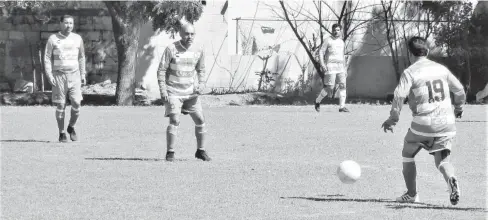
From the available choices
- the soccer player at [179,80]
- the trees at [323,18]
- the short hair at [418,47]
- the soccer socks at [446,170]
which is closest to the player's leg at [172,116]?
the soccer player at [179,80]

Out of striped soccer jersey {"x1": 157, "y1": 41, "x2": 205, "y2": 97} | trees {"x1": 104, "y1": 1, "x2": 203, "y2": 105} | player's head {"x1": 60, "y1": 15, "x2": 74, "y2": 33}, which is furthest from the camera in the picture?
trees {"x1": 104, "y1": 1, "x2": 203, "y2": 105}

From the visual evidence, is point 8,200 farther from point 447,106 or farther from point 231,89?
point 231,89

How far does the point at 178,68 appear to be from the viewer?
13.0 m

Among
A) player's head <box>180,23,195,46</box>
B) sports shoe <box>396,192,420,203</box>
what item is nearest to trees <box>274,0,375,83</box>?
player's head <box>180,23,195,46</box>

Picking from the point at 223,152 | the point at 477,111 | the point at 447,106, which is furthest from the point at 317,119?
the point at 447,106

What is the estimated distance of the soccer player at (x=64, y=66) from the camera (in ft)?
51.4

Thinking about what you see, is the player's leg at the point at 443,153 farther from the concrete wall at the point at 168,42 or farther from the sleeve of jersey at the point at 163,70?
the concrete wall at the point at 168,42

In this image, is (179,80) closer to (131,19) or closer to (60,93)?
(60,93)

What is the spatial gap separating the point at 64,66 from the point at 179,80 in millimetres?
3320

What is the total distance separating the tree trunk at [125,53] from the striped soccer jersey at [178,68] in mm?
16520

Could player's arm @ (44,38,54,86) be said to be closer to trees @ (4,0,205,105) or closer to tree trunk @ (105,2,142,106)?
trees @ (4,0,205,105)

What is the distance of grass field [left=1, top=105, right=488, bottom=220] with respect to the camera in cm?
906

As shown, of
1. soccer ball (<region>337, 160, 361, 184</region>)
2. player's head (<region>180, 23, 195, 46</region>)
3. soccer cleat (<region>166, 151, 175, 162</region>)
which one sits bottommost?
soccer cleat (<region>166, 151, 175, 162</region>)

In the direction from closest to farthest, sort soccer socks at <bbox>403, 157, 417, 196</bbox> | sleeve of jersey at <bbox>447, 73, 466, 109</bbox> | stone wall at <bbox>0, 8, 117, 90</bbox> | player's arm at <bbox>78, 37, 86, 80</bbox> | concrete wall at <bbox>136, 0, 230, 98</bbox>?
sleeve of jersey at <bbox>447, 73, 466, 109</bbox>, soccer socks at <bbox>403, 157, 417, 196</bbox>, player's arm at <bbox>78, 37, 86, 80</bbox>, concrete wall at <bbox>136, 0, 230, 98</bbox>, stone wall at <bbox>0, 8, 117, 90</bbox>
